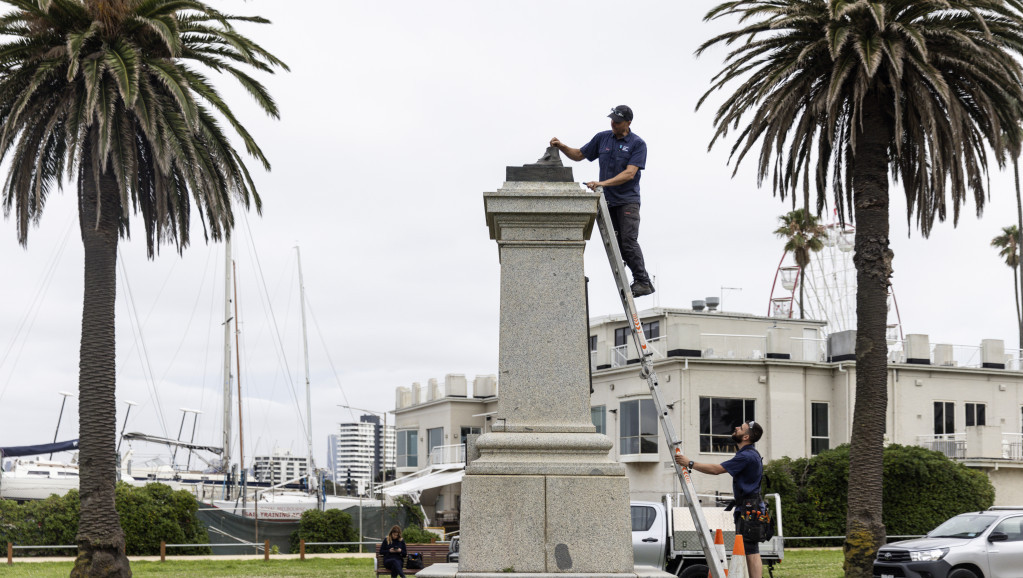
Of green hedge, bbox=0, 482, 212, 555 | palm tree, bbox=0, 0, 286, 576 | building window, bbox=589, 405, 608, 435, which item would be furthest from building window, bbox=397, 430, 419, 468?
palm tree, bbox=0, 0, 286, 576

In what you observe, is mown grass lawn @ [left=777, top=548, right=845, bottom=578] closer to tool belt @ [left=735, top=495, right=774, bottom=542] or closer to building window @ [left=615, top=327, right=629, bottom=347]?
building window @ [left=615, top=327, right=629, bottom=347]

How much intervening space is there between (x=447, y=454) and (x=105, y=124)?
34726 mm

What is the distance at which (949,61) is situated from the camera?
22.4 metres

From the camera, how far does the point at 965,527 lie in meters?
20.1

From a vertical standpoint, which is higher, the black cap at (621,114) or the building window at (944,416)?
the black cap at (621,114)

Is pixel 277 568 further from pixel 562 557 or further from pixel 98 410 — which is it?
pixel 562 557

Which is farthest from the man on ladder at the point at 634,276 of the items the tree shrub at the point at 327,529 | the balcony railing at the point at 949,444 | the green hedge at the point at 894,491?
the balcony railing at the point at 949,444

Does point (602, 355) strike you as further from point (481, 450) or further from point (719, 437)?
point (481, 450)

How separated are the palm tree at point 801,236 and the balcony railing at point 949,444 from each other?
58.4ft

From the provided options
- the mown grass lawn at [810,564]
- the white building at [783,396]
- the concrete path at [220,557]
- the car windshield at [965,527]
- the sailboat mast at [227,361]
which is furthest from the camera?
the sailboat mast at [227,361]

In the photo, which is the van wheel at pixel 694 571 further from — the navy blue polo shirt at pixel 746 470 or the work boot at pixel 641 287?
the work boot at pixel 641 287

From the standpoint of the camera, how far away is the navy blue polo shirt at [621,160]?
9453 millimetres

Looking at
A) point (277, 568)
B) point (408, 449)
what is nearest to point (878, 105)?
point (277, 568)

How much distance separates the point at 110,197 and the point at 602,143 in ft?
55.4
